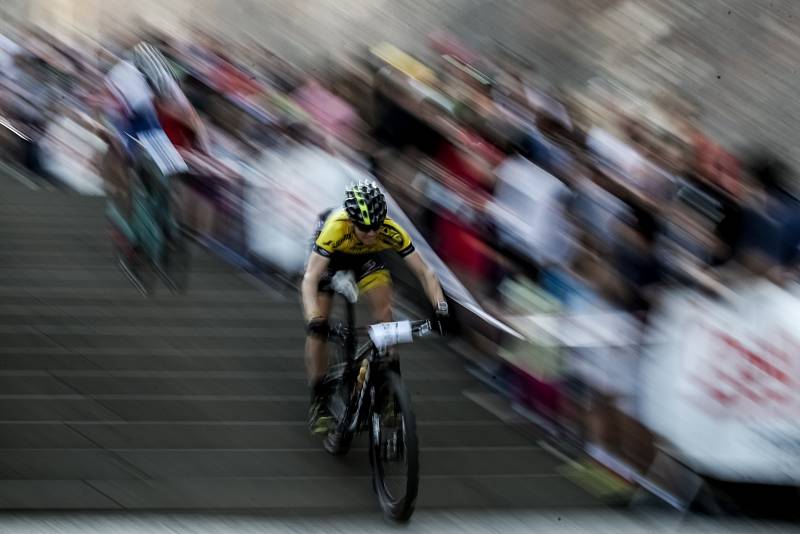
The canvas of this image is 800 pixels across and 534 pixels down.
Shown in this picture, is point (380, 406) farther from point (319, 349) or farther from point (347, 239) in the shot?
point (347, 239)

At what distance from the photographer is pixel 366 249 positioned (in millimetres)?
6660

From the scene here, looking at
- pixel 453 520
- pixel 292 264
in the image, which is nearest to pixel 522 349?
pixel 453 520

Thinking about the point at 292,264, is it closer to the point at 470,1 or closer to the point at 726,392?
the point at 726,392

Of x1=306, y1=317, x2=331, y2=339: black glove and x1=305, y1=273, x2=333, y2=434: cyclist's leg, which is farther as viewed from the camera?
x1=305, y1=273, x2=333, y2=434: cyclist's leg

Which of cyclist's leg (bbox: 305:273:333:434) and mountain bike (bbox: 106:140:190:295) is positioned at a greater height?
cyclist's leg (bbox: 305:273:333:434)

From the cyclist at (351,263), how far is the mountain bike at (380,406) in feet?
0.36

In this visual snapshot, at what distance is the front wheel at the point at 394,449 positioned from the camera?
5754mm

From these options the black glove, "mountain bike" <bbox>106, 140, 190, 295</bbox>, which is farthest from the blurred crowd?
the black glove

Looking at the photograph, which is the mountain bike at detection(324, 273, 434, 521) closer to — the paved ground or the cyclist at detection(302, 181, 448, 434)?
the cyclist at detection(302, 181, 448, 434)

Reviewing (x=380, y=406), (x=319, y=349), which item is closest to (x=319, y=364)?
(x=319, y=349)

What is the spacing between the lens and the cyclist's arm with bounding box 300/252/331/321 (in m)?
6.44

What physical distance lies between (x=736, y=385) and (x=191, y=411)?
10.6ft

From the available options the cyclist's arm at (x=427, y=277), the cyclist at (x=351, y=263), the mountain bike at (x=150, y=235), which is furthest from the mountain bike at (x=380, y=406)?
the mountain bike at (x=150, y=235)

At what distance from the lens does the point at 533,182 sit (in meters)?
8.71
